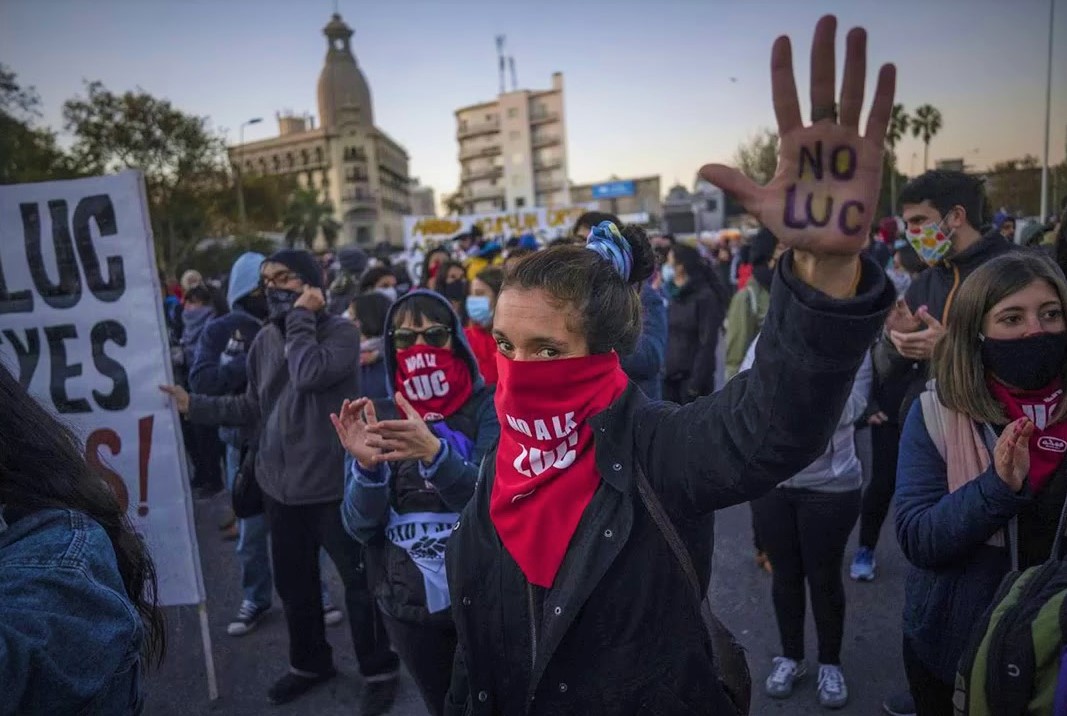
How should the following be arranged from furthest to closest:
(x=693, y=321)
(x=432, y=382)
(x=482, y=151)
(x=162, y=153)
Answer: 1. (x=482, y=151)
2. (x=162, y=153)
3. (x=693, y=321)
4. (x=432, y=382)

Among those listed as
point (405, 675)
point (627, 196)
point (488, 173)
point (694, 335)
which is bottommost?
point (405, 675)

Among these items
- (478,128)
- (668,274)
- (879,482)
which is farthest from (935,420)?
(478,128)

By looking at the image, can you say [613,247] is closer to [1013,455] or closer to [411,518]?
[1013,455]

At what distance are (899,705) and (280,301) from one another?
329cm

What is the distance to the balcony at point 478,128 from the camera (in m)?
80.7

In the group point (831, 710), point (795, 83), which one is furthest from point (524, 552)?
point (831, 710)

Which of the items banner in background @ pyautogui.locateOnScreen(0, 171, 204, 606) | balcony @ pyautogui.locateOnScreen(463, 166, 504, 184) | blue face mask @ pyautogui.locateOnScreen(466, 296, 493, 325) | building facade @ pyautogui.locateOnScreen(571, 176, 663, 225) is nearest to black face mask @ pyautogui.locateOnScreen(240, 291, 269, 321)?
blue face mask @ pyautogui.locateOnScreen(466, 296, 493, 325)

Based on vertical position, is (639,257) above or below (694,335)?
above

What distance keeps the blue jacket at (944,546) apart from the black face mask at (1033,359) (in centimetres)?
28

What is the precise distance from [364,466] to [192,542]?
1.55m

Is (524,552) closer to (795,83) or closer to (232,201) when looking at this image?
(795,83)

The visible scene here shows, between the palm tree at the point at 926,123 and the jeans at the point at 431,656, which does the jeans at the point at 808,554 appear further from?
the palm tree at the point at 926,123

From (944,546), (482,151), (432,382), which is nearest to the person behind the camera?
(944,546)

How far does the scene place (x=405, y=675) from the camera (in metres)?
3.48
